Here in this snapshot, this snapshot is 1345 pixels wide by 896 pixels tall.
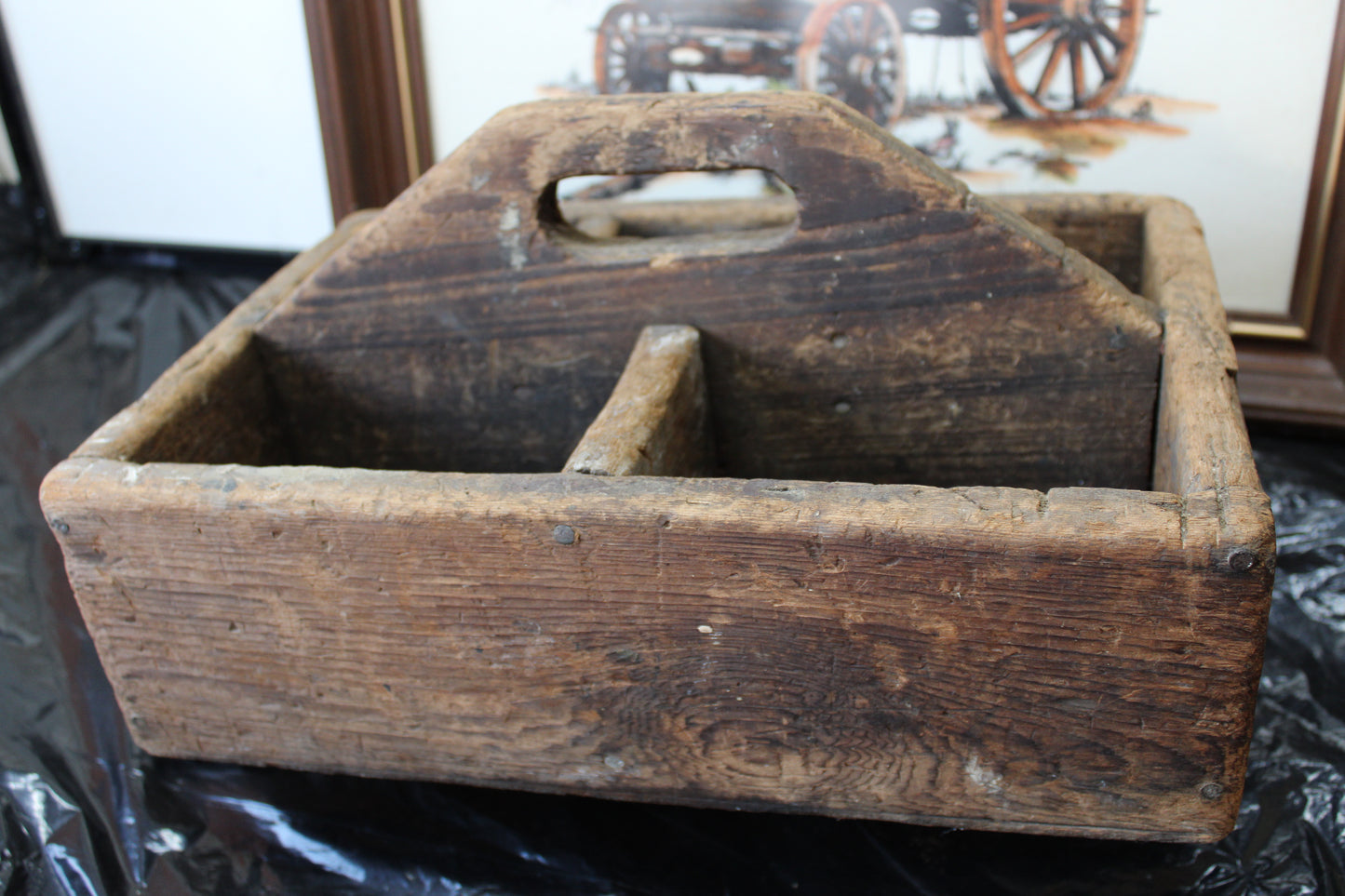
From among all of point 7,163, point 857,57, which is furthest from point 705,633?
point 7,163

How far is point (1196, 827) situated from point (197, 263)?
2268mm

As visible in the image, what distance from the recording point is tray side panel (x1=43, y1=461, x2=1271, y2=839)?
878 mm

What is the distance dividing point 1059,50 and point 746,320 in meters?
0.94

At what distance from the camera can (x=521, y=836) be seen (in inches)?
47.8

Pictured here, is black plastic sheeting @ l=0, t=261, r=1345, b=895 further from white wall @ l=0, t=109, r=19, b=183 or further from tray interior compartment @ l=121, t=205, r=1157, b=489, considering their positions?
white wall @ l=0, t=109, r=19, b=183

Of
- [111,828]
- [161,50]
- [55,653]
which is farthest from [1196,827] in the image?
[161,50]

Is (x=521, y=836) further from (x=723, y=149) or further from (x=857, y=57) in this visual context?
(x=857, y=57)

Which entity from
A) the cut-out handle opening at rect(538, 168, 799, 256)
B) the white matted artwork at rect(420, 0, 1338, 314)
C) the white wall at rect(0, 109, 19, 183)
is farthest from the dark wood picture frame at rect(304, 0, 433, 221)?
the white wall at rect(0, 109, 19, 183)

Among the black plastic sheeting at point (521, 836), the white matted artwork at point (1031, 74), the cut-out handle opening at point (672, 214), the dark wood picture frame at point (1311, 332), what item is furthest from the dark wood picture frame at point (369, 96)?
the dark wood picture frame at point (1311, 332)

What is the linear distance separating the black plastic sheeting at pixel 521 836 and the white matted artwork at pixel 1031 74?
28.8 inches

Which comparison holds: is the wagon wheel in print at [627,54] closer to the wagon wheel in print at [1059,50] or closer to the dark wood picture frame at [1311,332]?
the wagon wheel in print at [1059,50]

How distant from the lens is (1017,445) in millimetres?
1262

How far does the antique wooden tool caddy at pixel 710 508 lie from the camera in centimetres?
90

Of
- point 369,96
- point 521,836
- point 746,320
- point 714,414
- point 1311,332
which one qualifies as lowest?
point 521,836
